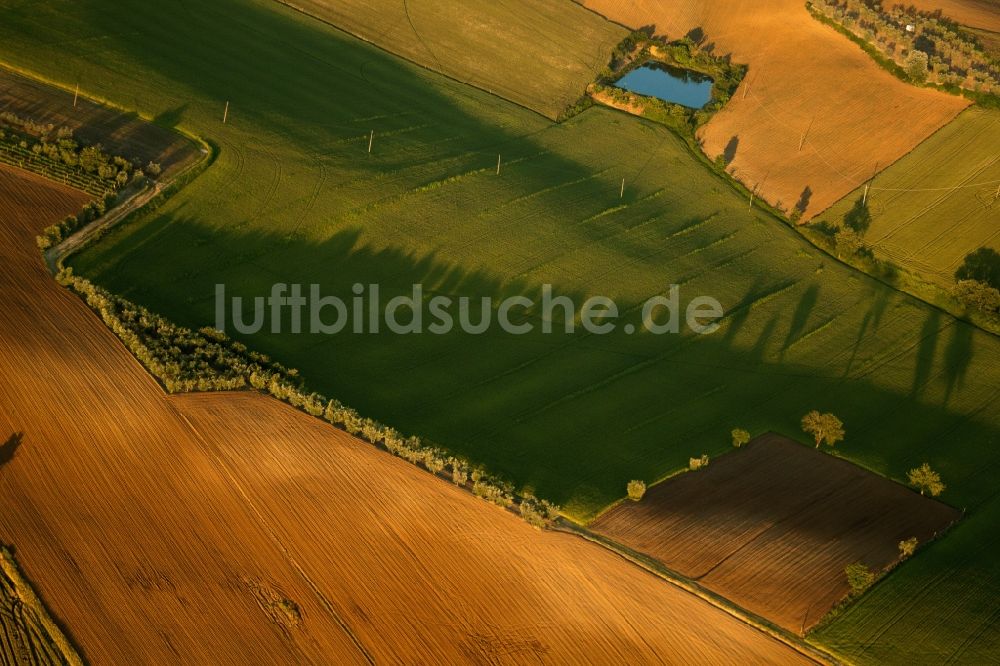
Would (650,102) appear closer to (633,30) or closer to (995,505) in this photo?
(633,30)

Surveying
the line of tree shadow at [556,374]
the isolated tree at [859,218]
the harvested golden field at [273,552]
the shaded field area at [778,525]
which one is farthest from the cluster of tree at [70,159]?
the isolated tree at [859,218]

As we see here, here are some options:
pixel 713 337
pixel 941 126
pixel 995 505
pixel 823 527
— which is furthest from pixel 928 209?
pixel 823 527

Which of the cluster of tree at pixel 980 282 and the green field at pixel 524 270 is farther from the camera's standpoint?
the cluster of tree at pixel 980 282

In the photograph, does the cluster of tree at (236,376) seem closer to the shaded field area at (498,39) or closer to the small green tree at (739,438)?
the small green tree at (739,438)

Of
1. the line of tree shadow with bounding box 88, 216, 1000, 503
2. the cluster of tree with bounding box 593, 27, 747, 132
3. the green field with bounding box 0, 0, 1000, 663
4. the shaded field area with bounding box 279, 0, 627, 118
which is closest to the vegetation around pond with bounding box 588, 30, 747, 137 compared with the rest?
the cluster of tree with bounding box 593, 27, 747, 132

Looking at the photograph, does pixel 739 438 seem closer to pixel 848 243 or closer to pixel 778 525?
pixel 778 525

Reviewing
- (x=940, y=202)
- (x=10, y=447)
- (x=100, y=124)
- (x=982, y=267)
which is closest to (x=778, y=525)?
(x=982, y=267)
